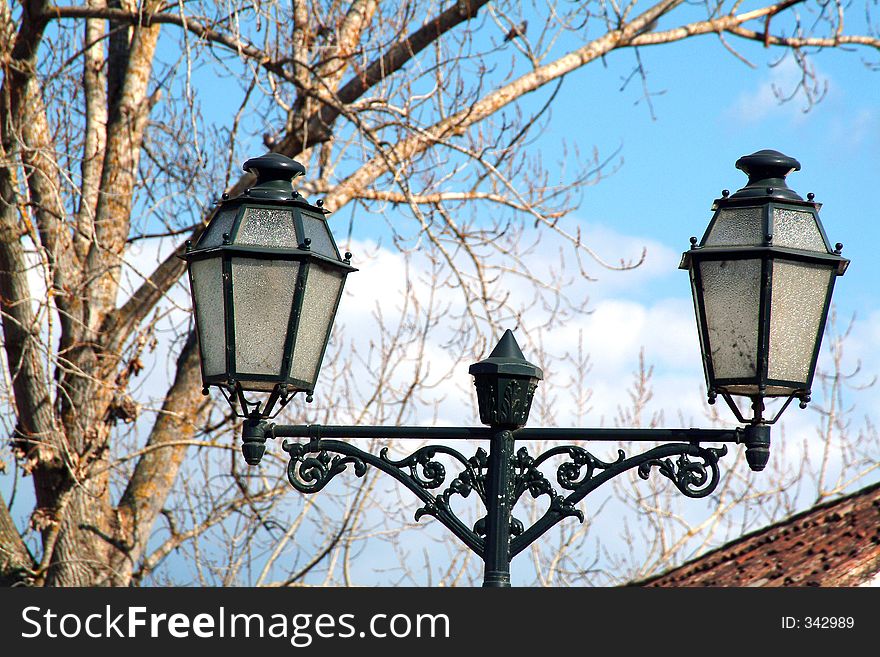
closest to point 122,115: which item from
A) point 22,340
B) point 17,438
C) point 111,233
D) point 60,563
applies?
point 111,233

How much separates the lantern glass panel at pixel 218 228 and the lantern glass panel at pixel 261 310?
0.52 ft

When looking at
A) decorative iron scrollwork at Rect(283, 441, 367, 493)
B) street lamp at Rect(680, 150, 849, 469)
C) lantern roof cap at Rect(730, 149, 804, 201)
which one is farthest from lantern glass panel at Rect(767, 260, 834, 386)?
decorative iron scrollwork at Rect(283, 441, 367, 493)

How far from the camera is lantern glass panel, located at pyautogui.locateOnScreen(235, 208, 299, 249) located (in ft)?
10.9

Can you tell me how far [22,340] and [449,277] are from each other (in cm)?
315

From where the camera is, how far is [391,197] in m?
8.67

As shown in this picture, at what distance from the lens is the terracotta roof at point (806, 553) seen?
7.48 meters

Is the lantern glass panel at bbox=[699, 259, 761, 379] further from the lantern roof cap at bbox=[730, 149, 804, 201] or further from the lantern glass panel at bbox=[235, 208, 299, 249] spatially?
the lantern glass panel at bbox=[235, 208, 299, 249]

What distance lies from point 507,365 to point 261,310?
744 mm

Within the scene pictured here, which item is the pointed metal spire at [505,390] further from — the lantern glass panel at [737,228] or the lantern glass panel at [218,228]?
the lantern glass panel at [218,228]

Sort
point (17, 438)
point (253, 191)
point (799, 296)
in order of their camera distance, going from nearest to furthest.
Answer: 1. point (799, 296)
2. point (253, 191)
3. point (17, 438)

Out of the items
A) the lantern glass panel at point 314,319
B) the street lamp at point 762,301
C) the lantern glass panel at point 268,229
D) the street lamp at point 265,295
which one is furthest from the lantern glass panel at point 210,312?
the street lamp at point 762,301

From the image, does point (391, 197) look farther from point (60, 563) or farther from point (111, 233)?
point (60, 563)
